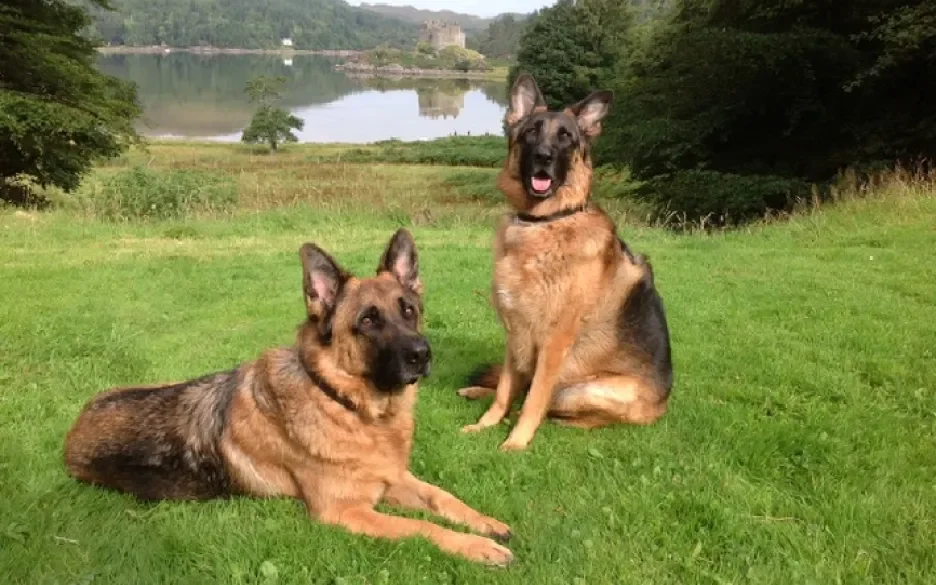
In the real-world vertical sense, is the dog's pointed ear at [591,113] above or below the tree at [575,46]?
below

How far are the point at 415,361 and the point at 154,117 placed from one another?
80.1m

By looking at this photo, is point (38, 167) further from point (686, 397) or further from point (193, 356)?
point (686, 397)

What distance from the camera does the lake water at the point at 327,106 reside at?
71125 mm

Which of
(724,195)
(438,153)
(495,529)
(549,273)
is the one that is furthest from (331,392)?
(438,153)

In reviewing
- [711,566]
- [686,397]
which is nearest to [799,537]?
[711,566]

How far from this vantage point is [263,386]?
4.39m

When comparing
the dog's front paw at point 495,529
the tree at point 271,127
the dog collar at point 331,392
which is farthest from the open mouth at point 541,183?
the tree at point 271,127

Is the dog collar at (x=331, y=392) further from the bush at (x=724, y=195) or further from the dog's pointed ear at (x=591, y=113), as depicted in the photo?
the bush at (x=724, y=195)

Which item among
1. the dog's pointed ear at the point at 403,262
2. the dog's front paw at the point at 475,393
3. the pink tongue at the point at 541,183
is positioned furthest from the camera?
the dog's front paw at the point at 475,393

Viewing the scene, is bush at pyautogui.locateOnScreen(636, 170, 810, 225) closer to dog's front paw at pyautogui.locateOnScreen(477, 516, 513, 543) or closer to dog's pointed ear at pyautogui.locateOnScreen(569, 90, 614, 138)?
dog's pointed ear at pyautogui.locateOnScreen(569, 90, 614, 138)

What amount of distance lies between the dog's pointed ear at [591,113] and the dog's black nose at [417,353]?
253 centimetres

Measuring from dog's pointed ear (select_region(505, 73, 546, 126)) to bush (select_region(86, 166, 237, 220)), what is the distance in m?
12.9

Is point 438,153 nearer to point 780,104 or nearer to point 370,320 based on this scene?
point 780,104

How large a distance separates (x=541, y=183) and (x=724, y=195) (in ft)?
41.0
